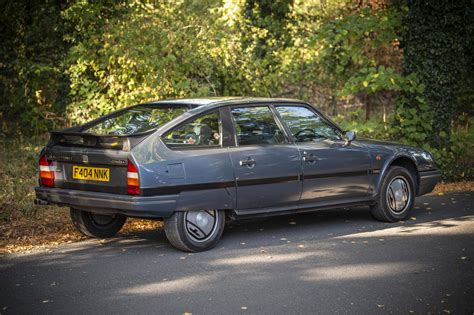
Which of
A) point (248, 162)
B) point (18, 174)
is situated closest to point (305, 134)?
point (248, 162)

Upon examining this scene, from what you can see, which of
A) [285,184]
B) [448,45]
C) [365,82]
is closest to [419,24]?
[448,45]

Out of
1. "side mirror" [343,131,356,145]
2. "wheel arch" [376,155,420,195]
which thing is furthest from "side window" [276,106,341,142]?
"wheel arch" [376,155,420,195]

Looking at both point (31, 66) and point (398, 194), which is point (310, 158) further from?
point (31, 66)

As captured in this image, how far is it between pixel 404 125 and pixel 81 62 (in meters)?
6.18

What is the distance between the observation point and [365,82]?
46.2 ft

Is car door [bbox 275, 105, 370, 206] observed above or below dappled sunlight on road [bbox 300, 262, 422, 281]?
above

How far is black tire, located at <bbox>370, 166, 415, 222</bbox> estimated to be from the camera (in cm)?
949

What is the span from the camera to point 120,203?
7.40 meters

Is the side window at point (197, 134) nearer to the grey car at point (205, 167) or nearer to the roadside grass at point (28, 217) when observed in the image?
the grey car at point (205, 167)

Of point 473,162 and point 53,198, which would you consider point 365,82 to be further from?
point 53,198

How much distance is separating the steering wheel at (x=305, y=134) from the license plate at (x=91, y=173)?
7.75 ft

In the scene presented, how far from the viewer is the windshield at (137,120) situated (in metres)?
7.96

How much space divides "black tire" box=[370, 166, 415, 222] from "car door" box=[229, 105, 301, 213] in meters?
1.47

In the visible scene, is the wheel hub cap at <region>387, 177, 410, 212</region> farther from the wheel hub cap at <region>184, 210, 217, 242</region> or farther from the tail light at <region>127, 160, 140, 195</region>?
the tail light at <region>127, 160, 140, 195</region>
